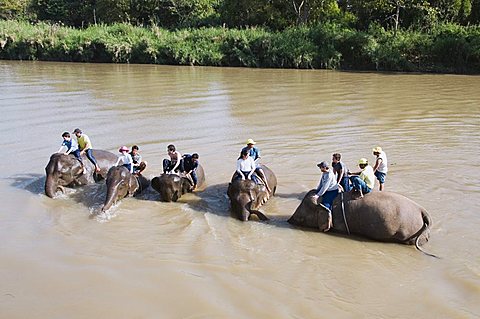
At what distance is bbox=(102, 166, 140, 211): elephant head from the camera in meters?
10.0

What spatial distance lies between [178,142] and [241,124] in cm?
302

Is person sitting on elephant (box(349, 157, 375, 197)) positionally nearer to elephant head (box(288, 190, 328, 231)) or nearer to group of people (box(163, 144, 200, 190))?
elephant head (box(288, 190, 328, 231))

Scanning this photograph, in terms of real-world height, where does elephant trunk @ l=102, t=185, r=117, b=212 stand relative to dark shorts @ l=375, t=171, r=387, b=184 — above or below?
below

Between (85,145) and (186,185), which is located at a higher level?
(85,145)

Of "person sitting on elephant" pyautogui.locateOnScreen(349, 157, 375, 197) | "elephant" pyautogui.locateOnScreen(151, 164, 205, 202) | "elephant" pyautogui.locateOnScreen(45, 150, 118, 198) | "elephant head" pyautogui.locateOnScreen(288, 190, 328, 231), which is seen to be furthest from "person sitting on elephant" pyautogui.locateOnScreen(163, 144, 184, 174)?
"person sitting on elephant" pyautogui.locateOnScreen(349, 157, 375, 197)

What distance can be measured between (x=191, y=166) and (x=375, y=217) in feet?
13.9

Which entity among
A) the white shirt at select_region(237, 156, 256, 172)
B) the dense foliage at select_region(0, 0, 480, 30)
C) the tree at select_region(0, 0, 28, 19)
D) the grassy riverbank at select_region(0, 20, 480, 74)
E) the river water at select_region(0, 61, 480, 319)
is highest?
the tree at select_region(0, 0, 28, 19)

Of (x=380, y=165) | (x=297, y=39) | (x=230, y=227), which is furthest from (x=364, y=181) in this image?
(x=297, y=39)

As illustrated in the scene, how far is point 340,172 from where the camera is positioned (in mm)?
9422

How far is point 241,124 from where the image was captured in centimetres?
1731

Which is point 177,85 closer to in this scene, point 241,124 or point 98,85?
point 98,85

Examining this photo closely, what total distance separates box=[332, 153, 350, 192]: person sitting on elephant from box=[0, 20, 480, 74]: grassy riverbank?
2656cm

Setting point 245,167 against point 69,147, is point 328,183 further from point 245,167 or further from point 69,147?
point 69,147

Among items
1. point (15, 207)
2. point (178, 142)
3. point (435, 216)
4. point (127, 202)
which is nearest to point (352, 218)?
point (435, 216)
